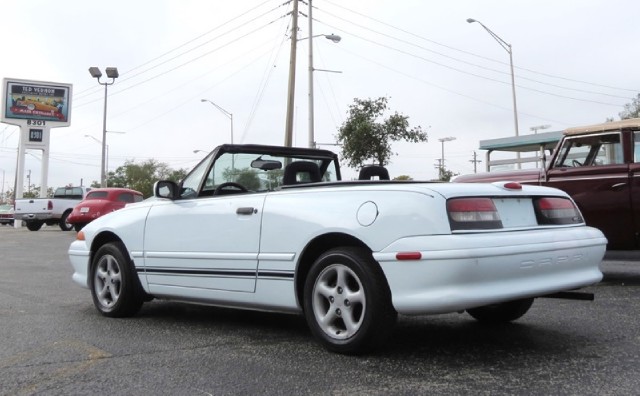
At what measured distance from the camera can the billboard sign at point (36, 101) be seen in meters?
38.2

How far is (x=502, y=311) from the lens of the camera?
15.4 feet

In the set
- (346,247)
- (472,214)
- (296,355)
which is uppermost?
(472,214)

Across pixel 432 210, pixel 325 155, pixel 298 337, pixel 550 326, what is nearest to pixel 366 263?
pixel 432 210

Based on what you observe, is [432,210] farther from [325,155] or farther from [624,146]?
[624,146]

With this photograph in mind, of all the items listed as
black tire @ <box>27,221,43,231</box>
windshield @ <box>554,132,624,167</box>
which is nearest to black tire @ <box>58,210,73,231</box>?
black tire @ <box>27,221,43,231</box>

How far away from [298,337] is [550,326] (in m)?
1.99

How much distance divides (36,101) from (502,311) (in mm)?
40289

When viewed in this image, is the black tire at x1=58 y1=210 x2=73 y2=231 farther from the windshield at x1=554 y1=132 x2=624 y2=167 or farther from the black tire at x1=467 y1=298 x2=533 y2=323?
the black tire at x1=467 y1=298 x2=533 y2=323

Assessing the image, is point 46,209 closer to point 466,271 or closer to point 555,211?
point 555,211

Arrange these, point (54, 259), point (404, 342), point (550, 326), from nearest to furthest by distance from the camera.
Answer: point (404, 342)
point (550, 326)
point (54, 259)

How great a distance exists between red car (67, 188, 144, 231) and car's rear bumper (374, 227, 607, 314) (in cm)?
1708

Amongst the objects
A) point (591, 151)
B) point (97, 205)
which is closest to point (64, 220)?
point (97, 205)

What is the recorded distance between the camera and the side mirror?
5090 millimetres

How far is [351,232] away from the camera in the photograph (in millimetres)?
3697
